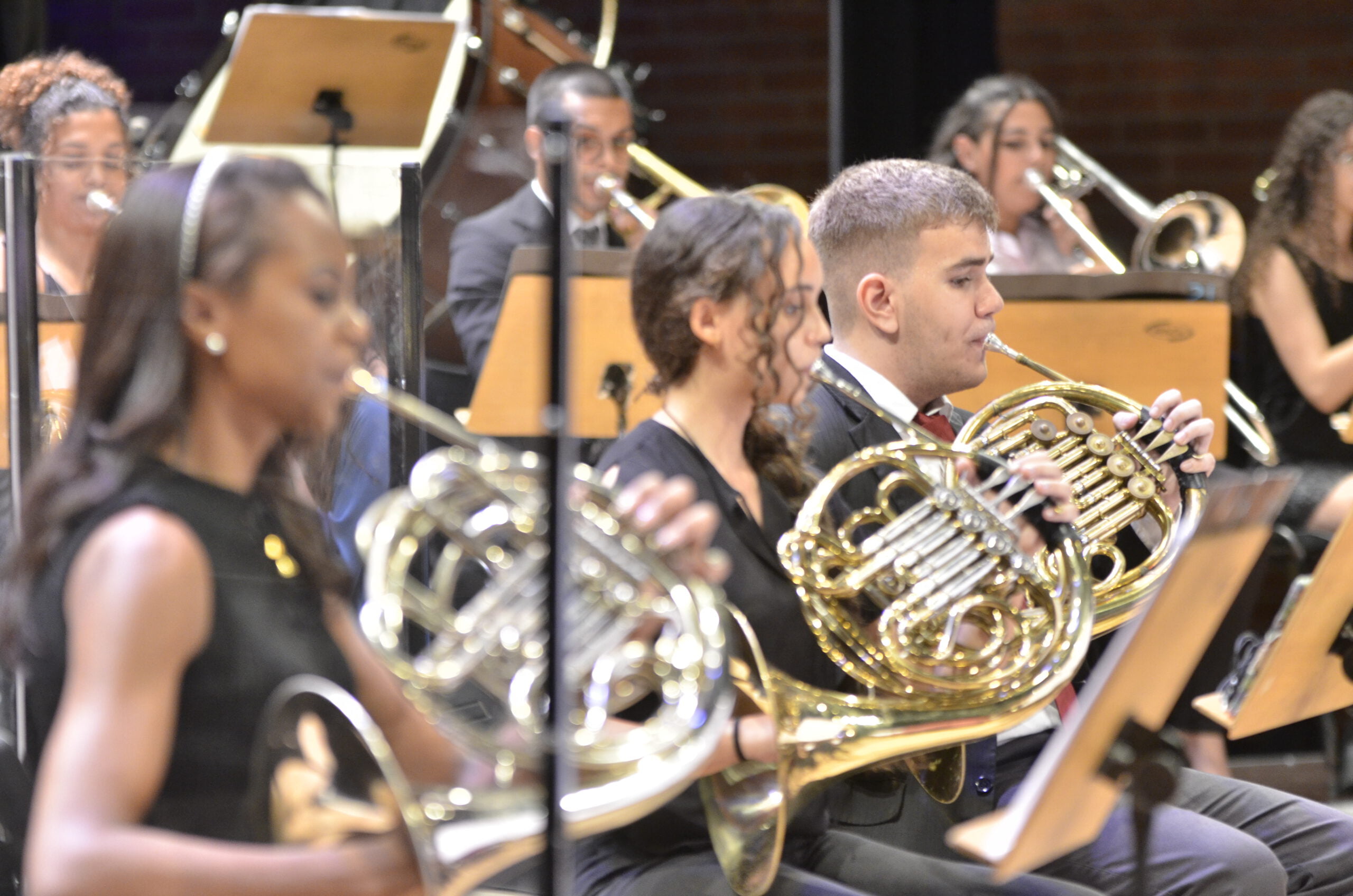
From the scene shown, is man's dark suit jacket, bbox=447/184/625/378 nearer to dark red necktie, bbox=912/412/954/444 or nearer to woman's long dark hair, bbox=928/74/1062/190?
dark red necktie, bbox=912/412/954/444

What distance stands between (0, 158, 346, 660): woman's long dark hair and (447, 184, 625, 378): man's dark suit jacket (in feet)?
1.93

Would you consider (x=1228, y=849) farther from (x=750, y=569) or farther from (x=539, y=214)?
(x=539, y=214)

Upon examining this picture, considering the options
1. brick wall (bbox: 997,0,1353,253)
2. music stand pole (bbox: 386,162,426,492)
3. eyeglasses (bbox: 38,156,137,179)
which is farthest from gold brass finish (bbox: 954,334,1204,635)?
brick wall (bbox: 997,0,1353,253)

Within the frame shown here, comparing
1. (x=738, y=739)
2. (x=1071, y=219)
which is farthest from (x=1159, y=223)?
(x=738, y=739)

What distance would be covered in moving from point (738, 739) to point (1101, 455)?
0.73 m

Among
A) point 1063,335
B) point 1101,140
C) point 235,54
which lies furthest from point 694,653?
point 1101,140

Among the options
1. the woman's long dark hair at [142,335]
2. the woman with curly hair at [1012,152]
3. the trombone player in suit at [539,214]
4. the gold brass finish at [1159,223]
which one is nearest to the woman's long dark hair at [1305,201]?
the gold brass finish at [1159,223]

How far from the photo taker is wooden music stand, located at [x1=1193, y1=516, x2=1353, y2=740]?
1.68 m

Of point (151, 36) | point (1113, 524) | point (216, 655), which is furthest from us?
point (151, 36)

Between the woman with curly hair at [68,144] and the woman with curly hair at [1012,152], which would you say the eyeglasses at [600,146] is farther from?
the woman with curly hair at [1012,152]

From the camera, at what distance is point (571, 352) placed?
1.17 metres

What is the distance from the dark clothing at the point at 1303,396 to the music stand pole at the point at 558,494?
2.35 meters

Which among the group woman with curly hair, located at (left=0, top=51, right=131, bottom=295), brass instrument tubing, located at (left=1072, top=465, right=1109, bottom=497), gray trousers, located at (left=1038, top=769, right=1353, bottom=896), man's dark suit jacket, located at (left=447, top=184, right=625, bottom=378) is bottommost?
gray trousers, located at (left=1038, top=769, right=1353, bottom=896)

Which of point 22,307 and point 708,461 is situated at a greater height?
point 22,307
